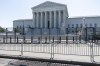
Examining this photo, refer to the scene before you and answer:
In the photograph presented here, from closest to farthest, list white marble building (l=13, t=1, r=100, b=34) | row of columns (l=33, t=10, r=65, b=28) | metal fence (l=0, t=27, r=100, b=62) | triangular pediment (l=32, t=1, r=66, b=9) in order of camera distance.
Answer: metal fence (l=0, t=27, r=100, b=62), triangular pediment (l=32, t=1, r=66, b=9), white marble building (l=13, t=1, r=100, b=34), row of columns (l=33, t=10, r=65, b=28)

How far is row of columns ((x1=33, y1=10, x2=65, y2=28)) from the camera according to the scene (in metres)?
85.2

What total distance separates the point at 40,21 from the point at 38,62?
267 feet

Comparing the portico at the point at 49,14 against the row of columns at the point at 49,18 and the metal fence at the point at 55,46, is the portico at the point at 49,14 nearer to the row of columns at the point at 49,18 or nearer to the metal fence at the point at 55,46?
the row of columns at the point at 49,18

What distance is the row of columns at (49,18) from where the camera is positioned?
85244 mm

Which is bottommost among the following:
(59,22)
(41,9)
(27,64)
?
(27,64)

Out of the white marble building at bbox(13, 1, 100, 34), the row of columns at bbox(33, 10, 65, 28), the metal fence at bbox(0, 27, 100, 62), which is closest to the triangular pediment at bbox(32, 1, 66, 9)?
the white marble building at bbox(13, 1, 100, 34)

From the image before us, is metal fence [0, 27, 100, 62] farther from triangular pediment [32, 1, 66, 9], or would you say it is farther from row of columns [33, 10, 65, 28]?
row of columns [33, 10, 65, 28]

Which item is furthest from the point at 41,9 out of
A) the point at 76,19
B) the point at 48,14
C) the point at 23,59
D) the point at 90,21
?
the point at 23,59

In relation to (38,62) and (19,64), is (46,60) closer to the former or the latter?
(38,62)

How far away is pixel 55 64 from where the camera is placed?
873 centimetres

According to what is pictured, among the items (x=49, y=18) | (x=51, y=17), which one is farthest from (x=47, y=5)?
(x=49, y=18)

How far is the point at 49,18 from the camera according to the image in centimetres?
8769

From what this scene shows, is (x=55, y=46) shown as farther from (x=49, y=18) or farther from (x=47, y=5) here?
(x=49, y=18)

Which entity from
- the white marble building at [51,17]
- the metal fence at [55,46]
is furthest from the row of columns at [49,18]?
the metal fence at [55,46]
